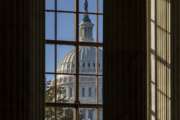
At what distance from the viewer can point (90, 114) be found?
2389cm

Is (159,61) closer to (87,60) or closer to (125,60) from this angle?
(125,60)

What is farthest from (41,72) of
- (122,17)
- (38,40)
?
(122,17)

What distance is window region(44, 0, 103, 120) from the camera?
23.9 meters

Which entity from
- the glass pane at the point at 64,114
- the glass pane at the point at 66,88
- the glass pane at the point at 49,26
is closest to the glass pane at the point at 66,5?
the glass pane at the point at 49,26

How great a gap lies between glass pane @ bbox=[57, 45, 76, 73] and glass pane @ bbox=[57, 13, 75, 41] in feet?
0.76

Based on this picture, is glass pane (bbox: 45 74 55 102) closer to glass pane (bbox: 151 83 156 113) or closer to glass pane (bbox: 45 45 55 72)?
glass pane (bbox: 45 45 55 72)

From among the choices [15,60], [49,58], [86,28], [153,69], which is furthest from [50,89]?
[153,69]

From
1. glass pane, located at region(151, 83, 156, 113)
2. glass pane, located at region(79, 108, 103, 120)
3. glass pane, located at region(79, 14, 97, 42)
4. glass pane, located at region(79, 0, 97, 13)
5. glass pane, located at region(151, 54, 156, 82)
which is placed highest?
glass pane, located at region(79, 0, 97, 13)

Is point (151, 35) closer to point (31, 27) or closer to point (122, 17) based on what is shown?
point (122, 17)

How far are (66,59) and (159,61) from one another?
2420mm

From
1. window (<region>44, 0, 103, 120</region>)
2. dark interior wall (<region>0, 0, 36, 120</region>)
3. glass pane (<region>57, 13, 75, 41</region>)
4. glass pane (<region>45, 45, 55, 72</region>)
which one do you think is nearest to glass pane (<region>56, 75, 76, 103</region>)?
window (<region>44, 0, 103, 120</region>)

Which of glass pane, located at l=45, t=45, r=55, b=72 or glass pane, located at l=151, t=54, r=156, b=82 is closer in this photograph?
glass pane, located at l=151, t=54, r=156, b=82

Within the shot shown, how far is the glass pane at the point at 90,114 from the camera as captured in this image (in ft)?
78.3

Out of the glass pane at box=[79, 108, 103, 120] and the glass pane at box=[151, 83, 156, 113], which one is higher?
the glass pane at box=[151, 83, 156, 113]
